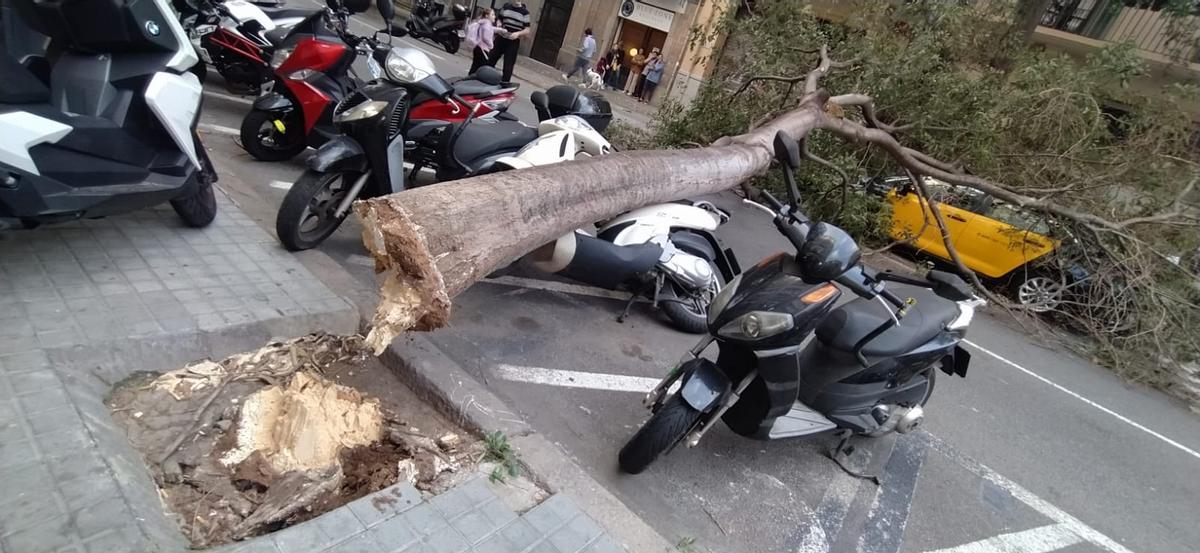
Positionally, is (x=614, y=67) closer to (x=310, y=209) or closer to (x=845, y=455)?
(x=310, y=209)

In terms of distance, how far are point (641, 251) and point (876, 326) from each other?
1452 mm

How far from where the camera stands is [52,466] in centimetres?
170

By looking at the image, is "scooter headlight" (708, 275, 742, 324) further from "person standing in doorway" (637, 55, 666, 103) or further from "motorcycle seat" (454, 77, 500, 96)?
"person standing in doorway" (637, 55, 666, 103)

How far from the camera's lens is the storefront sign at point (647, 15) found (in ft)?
64.0

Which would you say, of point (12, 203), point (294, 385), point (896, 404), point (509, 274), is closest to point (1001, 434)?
point (896, 404)

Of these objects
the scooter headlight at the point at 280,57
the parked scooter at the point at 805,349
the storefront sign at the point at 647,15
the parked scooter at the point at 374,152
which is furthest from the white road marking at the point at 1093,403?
the storefront sign at the point at 647,15

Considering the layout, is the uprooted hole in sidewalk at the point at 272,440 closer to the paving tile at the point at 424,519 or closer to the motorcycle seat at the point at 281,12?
the paving tile at the point at 424,519

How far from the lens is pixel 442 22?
14.3 m

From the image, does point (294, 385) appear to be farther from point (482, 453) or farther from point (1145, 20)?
point (1145, 20)

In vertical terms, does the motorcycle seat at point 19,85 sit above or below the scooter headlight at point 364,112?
below

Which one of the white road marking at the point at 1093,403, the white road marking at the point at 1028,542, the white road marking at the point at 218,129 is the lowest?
the white road marking at the point at 218,129

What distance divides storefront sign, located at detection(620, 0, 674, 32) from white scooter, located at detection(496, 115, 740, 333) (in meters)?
16.8

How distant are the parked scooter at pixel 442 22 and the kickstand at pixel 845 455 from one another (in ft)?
39.3

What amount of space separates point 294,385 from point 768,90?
7.31m
